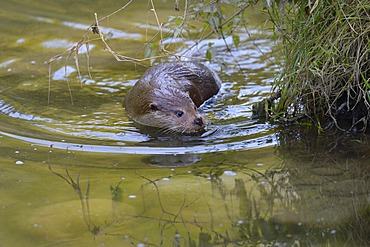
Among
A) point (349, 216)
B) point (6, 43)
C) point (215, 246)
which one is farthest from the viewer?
point (6, 43)

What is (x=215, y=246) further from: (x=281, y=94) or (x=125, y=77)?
(x=125, y=77)

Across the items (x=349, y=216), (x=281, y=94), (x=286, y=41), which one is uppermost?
(x=286, y=41)

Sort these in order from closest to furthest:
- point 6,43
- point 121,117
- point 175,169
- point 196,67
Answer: point 175,169, point 121,117, point 196,67, point 6,43

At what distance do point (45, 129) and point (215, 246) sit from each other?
1.90m

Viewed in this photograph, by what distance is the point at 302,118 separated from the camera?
4.18 metres

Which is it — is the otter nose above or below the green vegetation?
below

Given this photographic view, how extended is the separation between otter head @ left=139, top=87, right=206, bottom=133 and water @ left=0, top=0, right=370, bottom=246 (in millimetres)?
131

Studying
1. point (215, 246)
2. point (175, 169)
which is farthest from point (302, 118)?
point (215, 246)

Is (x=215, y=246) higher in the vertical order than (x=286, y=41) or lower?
lower

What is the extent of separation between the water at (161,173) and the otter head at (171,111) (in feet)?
0.43

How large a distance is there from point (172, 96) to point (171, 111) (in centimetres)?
17

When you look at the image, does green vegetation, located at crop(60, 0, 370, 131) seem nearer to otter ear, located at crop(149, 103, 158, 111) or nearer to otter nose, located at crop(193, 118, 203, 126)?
otter nose, located at crop(193, 118, 203, 126)

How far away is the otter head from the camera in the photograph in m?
4.48

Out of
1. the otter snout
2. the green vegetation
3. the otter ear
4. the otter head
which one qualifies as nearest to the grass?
the green vegetation
